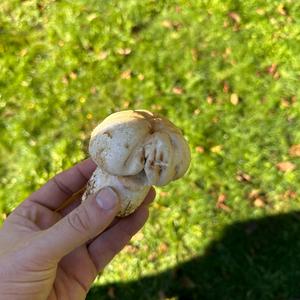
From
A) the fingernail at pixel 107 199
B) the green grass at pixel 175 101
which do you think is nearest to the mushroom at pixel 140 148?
the fingernail at pixel 107 199

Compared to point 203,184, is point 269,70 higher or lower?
higher

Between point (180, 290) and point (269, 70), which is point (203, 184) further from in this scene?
point (269, 70)

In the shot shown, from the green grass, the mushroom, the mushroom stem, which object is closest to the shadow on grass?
the green grass

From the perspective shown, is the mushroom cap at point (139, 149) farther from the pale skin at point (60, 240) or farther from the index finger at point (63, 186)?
the index finger at point (63, 186)

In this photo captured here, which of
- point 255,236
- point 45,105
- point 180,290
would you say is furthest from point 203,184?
point 45,105

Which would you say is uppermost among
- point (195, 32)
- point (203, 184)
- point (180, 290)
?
point (195, 32)

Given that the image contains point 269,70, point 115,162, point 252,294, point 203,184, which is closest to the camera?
point 115,162

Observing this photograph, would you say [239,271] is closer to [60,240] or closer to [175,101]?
[175,101]

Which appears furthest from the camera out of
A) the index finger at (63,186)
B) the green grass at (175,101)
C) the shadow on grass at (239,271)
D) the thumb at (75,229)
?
the green grass at (175,101)
